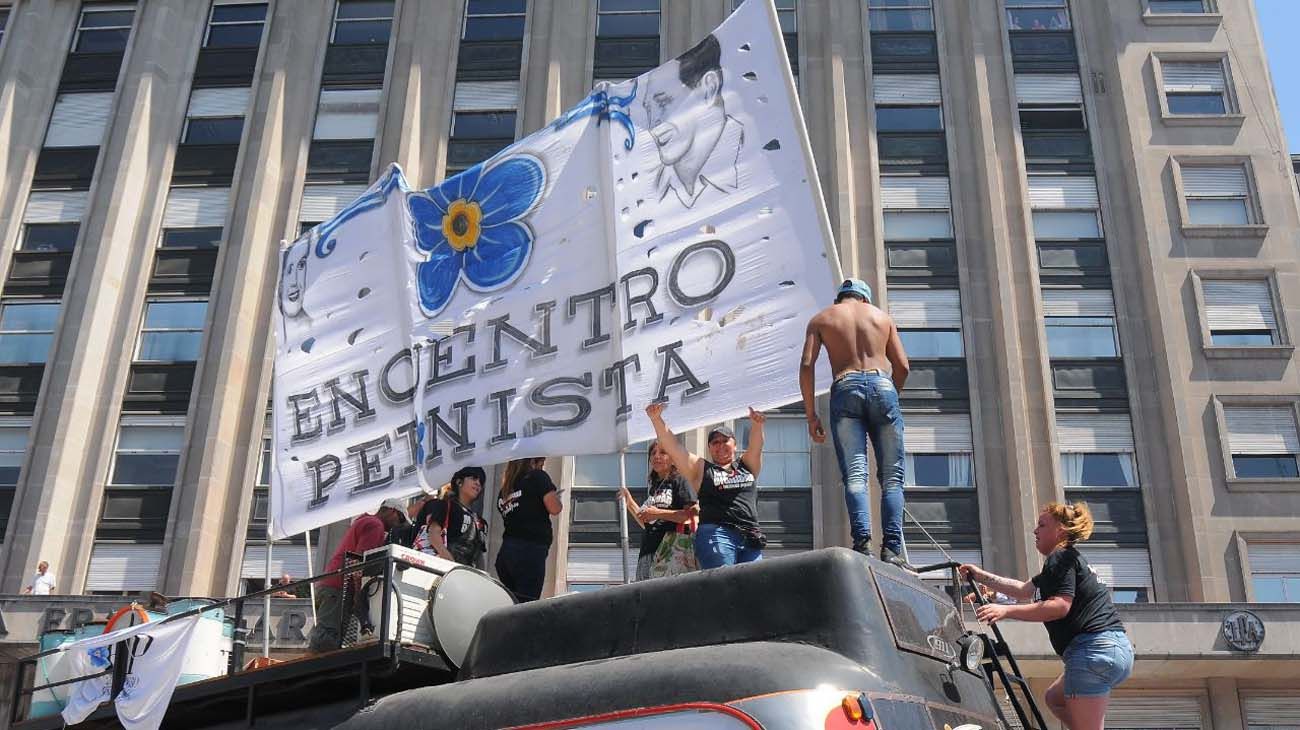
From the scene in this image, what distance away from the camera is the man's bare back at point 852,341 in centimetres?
786

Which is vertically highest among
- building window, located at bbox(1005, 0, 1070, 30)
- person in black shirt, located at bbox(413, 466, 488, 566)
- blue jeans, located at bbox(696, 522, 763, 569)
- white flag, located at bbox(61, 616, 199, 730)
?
building window, located at bbox(1005, 0, 1070, 30)

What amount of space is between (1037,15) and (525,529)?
25076mm

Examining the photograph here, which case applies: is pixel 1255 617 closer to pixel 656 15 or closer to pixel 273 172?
pixel 656 15

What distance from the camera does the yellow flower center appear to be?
38.9 ft

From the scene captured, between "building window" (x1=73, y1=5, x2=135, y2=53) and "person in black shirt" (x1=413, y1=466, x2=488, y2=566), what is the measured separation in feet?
87.2

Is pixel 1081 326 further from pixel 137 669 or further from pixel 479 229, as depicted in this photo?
pixel 137 669

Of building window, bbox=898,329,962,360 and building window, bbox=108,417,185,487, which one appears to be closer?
building window, bbox=898,329,962,360

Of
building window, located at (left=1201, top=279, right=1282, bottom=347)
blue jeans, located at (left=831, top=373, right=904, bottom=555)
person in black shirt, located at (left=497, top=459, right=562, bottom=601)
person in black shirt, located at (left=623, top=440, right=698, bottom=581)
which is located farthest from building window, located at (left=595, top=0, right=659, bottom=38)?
blue jeans, located at (left=831, top=373, right=904, bottom=555)

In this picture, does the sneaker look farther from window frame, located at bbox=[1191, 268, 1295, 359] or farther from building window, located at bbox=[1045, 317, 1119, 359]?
window frame, located at bbox=[1191, 268, 1295, 359]

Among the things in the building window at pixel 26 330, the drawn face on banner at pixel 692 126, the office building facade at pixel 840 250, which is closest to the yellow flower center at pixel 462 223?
the drawn face on banner at pixel 692 126

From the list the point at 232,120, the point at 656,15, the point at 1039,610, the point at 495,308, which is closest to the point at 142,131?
the point at 232,120

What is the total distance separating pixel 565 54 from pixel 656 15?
2.50m

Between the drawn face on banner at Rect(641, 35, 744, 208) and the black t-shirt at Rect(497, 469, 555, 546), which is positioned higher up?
the drawn face on banner at Rect(641, 35, 744, 208)

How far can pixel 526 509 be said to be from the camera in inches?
385
